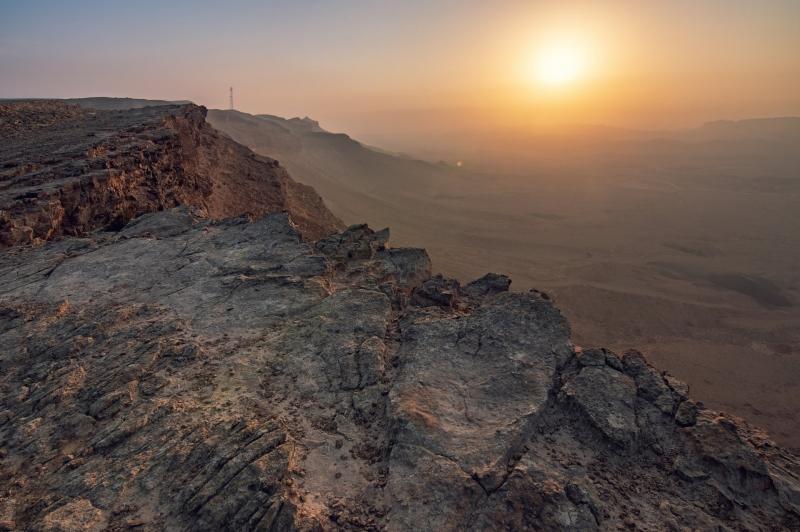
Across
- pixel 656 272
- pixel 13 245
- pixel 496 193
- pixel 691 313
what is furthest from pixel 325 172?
pixel 13 245

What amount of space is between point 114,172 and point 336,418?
10.4m

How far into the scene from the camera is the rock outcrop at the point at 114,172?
999 cm

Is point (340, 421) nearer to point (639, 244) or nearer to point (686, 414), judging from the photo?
point (686, 414)

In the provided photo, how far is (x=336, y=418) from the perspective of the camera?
522 centimetres

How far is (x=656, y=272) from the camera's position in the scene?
29.2 metres

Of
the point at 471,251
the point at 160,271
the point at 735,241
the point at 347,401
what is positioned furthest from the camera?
the point at 735,241

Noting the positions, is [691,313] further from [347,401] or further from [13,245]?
[13,245]

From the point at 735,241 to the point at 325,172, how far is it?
4341cm

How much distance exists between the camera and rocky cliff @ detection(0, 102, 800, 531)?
4074 mm

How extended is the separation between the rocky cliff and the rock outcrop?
2547mm

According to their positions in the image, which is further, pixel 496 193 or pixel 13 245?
pixel 496 193

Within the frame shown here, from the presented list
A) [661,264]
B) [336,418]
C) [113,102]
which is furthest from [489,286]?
[113,102]

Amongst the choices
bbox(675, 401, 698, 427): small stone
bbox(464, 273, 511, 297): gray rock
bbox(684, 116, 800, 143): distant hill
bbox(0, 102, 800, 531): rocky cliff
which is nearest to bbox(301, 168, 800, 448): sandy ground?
bbox(464, 273, 511, 297): gray rock

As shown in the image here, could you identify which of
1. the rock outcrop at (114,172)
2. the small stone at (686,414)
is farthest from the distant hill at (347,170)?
the small stone at (686,414)
